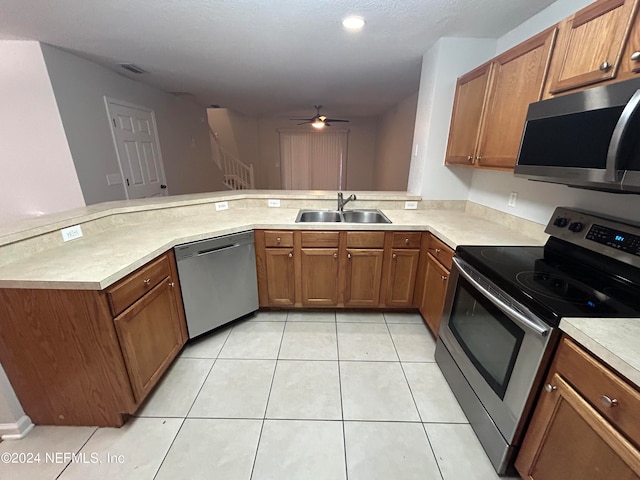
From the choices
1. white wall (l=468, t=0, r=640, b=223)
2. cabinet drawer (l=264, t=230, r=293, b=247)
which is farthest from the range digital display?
cabinet drawer (l=264, t=230, r=293, b=247)

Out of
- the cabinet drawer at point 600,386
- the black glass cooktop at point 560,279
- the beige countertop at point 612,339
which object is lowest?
the cabinet drawer at point 600,386

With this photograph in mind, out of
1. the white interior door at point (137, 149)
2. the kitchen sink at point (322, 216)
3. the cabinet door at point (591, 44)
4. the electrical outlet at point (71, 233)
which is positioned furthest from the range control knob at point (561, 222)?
the white interior door at point (137, 149)

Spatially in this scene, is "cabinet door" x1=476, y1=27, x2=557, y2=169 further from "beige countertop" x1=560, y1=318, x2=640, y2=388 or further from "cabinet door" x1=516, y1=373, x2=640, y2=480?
"cabinet door" x1=516, y1=373, x2=640, y2=480

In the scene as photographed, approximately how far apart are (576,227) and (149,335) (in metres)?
2.41

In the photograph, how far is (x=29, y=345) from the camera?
4.13 ft

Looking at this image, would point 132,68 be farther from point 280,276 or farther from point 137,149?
point 280,276

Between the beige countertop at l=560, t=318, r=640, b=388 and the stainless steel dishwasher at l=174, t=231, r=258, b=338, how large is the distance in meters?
1.88

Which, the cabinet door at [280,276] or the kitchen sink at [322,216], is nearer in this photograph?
the cabinet door at [280,276]

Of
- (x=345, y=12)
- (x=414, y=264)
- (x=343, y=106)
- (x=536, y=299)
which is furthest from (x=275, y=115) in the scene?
(x=536, y=299)

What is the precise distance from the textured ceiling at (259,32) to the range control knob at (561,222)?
1.36m

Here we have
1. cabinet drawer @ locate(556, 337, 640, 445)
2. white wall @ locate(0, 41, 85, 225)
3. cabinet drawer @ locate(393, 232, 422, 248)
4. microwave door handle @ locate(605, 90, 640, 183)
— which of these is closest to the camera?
cabinet drawer @ locate(556, 337, 640, 445)

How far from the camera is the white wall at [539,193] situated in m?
1.32

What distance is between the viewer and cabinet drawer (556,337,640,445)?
73 cm

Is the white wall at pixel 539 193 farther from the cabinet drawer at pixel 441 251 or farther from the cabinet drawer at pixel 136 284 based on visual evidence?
the cabinet drawer at pixel 136 284
